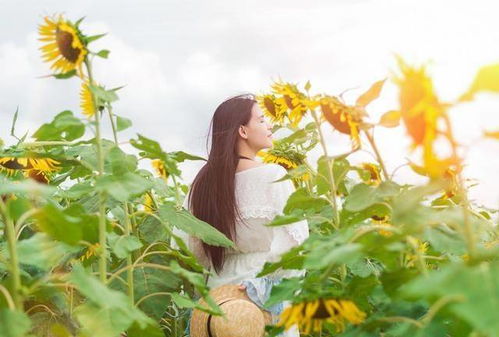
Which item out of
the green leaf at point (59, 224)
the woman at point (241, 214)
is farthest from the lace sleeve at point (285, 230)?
the green leaf at point (59, 224)

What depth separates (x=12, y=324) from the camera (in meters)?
1.33

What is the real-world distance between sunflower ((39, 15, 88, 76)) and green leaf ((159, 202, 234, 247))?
869 mm

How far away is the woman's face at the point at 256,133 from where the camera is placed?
11.7 feet

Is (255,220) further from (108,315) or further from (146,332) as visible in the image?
(108,315)

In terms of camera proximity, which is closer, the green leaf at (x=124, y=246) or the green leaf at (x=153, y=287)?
the green leaf at (x=124, y=246)

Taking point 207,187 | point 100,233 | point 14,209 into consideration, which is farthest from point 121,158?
point 207,187

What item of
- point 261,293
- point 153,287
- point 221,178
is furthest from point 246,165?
point 153,287

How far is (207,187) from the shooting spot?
10.9 feet

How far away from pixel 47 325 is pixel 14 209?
115 centimetres

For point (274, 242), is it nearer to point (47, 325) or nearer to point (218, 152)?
point (218, 152)

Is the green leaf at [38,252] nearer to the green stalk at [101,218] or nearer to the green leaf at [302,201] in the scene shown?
the green stalk at [101,218]

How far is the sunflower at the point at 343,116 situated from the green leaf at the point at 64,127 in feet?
1.98

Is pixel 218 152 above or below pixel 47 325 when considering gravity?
above

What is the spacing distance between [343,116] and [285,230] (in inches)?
56.4
